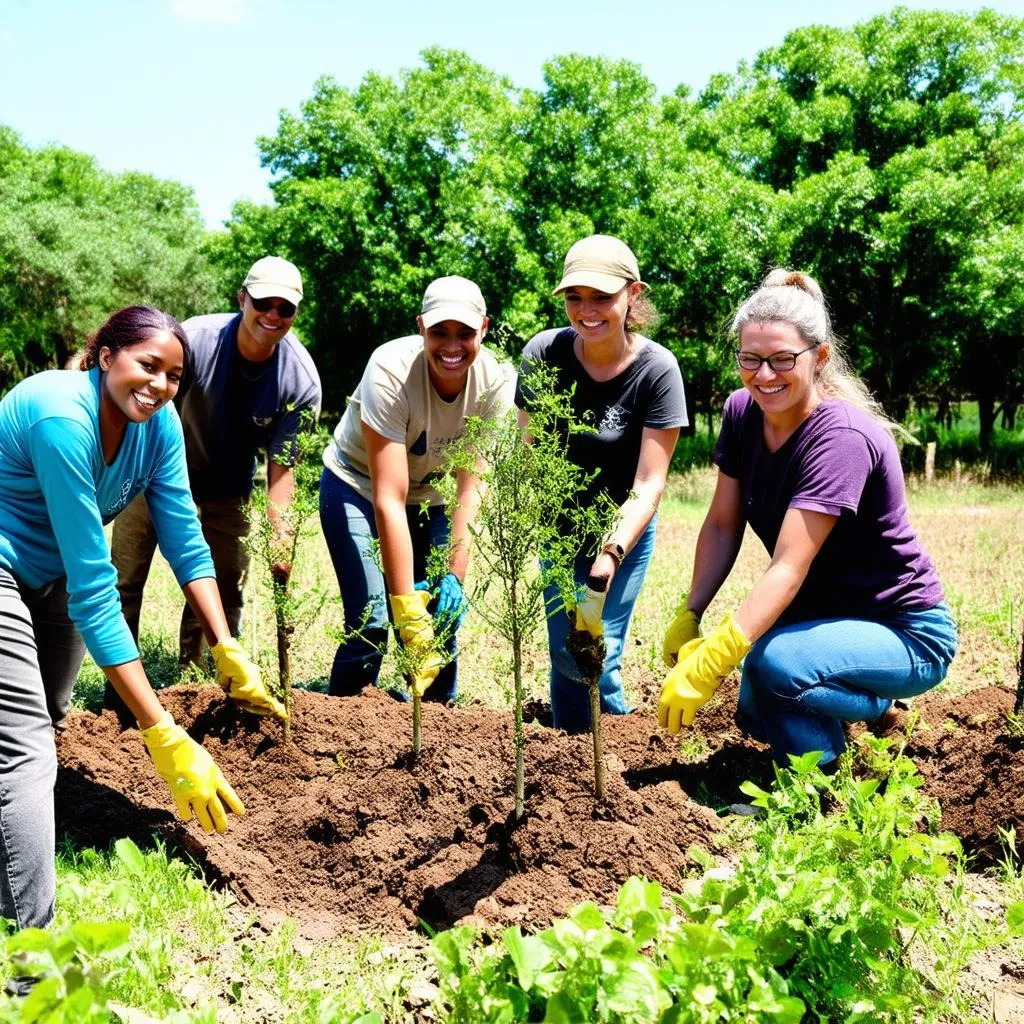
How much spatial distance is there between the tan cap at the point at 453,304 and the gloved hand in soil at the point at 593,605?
3.57 feet

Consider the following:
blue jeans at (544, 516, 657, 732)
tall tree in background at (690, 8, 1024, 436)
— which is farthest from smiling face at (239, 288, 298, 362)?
tall tree in background at (690, 8, 1024, 436)

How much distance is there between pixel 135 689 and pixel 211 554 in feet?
6.68

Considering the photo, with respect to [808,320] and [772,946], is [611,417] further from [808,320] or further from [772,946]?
[772,946]

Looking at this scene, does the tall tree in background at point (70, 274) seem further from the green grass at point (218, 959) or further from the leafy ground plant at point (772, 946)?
the leafy ground plant at point (772, 946)

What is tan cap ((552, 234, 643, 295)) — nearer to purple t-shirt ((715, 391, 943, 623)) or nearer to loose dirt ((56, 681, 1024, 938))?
purple t-shirt ((715, 391, 943, 623))

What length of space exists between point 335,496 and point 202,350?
35.6 inches

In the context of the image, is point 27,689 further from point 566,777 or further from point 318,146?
point 318,146

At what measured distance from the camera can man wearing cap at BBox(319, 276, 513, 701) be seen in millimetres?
3701

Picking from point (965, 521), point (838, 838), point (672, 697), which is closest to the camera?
point (838, 838)

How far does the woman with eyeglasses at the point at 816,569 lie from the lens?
122 inches

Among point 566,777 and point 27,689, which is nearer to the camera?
point 27,689

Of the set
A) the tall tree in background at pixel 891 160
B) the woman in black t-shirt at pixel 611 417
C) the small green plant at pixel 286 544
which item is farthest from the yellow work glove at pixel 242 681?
the tall tree in background at pixel 891 160

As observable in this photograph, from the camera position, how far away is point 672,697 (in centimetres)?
314

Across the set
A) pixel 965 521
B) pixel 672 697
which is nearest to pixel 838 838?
pixel 672 697
